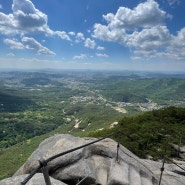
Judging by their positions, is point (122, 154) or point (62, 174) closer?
point (62, 174)

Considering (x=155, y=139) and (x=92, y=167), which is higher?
(x=92, y=167)

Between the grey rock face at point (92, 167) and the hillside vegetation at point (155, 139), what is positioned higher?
the grey rock face at point (92, 167)

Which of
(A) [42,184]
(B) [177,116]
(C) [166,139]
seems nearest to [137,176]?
(A) [42,184]

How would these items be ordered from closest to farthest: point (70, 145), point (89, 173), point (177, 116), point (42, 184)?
1. point (42, 184)
2. point (89, 173)
3. point (70, 145)
4. point (177, 116)

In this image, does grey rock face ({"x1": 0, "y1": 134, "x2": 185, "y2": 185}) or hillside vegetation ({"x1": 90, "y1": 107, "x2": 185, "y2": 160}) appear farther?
hillside vegetation ({"x1": 90, "y1": 107, "x2": 185, "y2": 160})

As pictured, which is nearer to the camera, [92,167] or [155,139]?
[92,167]

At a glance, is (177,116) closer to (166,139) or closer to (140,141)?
(166,139)

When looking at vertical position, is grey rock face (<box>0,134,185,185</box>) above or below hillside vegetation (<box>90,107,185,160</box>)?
above

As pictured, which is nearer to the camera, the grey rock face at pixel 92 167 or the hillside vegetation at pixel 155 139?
the grey rock face at pixel 92 167
